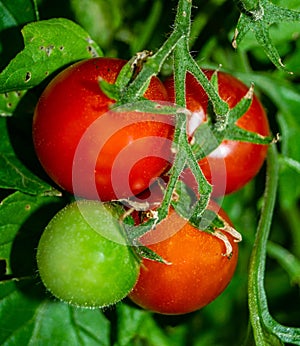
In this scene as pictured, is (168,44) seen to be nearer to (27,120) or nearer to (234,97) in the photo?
(234,97)

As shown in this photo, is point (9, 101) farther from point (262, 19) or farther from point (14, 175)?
point (262, 19)

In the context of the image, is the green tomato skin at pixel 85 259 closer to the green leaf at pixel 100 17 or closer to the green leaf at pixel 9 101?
the green leaf at pixel 9 101

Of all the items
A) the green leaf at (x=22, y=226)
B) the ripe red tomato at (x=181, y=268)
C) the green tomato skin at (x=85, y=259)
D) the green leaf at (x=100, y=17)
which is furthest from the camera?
the green leaf at (x=100, y=17)

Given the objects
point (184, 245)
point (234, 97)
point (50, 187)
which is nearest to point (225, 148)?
point (234, 97)

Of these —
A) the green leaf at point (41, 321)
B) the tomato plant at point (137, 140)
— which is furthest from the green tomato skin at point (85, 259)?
the green leaf at point (41, 321)

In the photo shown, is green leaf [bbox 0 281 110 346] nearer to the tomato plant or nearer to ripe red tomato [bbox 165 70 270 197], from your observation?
the tomato plant

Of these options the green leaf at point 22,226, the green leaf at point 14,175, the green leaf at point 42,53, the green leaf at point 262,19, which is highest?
the green leaf at point 262,19

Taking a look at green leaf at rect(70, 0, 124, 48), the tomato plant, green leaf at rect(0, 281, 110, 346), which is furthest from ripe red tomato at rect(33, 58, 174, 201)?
green leaf at rect(70, 0, 124, 48)
